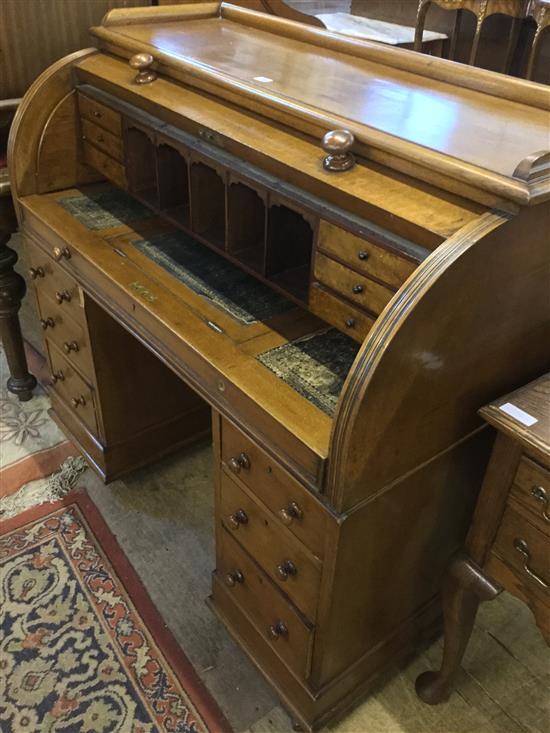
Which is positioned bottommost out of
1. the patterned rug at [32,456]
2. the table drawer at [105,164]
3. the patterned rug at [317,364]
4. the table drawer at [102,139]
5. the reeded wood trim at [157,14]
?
the patterned rug at [32,456]

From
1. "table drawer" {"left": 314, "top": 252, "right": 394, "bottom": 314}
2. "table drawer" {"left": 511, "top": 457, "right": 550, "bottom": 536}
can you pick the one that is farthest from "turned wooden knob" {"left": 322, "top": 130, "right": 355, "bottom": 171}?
"table drawer" {"left": 511, "top": 457, "right": 550, "bottom": 536}

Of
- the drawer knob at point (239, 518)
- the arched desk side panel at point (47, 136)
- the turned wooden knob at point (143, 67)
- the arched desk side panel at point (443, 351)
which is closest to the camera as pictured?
the arched desk side panel at point (443, 351)

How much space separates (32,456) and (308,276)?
1319 millimetres

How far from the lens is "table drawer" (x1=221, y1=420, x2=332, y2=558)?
1143 mm

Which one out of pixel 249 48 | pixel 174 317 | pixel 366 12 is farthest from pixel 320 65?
pixel 366 12

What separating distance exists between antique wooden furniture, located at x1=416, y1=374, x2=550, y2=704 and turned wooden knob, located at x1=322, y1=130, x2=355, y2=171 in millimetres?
477

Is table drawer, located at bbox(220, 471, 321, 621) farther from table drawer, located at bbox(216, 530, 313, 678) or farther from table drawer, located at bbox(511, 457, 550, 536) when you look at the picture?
table drawer, located at bbox(511, 457, 550, 536)

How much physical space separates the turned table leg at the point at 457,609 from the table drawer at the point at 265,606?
11.7 inches

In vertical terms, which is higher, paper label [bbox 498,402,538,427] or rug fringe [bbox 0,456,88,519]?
paper label [bbox 498,402,538,427]

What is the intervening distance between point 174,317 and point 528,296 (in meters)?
0.68

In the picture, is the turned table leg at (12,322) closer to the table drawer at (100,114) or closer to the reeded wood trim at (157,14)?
the table drawer at (100,114)

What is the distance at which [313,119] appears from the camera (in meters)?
1.18

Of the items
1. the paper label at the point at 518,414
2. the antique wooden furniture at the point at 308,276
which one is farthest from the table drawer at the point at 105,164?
the paper label at the point at 518,414

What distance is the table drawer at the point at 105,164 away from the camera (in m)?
1.68
